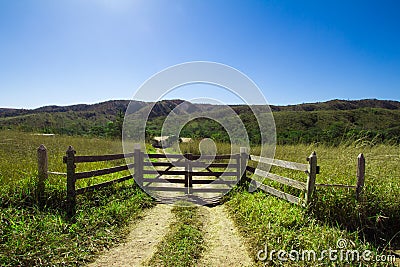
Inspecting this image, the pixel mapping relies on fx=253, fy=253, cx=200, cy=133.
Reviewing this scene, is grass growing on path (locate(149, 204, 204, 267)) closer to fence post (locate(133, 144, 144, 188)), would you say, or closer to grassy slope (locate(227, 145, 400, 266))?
grassy slope (locate(227, 145, 400, 266))

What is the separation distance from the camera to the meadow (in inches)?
173

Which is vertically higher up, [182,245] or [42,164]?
[42,164]

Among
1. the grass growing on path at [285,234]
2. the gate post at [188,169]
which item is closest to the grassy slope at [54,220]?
the gate post at [188,169]

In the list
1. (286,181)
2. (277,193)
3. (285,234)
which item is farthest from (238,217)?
(285,234)

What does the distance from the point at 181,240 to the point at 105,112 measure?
106m

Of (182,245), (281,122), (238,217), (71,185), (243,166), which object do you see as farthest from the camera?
(281,122)

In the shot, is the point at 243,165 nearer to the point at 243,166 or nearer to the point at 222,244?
the point at 243,166

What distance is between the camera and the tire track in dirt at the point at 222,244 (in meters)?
4.49

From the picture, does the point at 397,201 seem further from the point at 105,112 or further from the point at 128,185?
the point at 105,112

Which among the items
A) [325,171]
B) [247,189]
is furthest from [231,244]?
[325,171]

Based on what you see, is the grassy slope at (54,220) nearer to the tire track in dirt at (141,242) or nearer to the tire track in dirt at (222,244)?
the tire track in dirt at (141,242)

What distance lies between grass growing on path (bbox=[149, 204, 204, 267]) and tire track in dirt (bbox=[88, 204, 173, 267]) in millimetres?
185

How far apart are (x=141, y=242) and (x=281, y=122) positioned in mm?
49879

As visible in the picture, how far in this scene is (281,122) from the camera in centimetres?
5156
